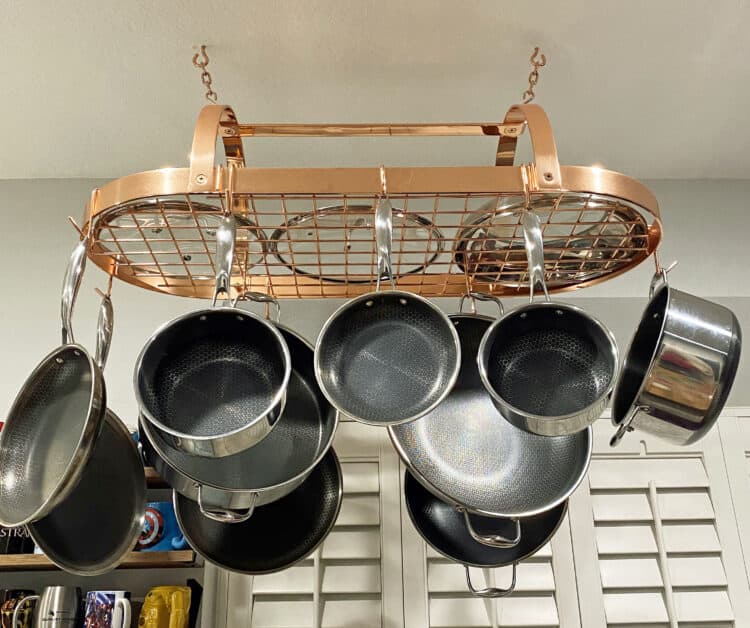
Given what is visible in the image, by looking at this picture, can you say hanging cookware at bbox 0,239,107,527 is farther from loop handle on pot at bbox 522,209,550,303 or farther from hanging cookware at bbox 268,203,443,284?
loop handle on pot at bbox 522,209,550,303

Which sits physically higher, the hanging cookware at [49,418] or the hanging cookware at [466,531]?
the hanging cookware at [49,418]

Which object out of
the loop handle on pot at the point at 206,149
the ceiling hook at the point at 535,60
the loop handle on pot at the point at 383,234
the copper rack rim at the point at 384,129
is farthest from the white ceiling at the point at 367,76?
the loop handle on pot at the point at 383,234

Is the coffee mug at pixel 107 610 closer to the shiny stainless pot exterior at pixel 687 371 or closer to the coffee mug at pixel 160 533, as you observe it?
the coffee mug at pixel 160 533

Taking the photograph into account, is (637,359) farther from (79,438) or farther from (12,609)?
(12,609)

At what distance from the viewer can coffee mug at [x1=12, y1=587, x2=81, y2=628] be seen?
4.61 ft

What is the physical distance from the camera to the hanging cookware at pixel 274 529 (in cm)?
128

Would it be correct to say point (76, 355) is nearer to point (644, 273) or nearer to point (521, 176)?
→ point (521, 176)

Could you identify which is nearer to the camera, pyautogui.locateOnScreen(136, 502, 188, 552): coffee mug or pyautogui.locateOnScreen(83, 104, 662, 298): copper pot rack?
pyautogui.locateOnScreen(83, 104, 662, 298): copper pot rack

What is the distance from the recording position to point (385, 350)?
1.05 metres

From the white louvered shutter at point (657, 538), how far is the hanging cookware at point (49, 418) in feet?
3.62

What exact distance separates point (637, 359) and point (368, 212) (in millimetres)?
504

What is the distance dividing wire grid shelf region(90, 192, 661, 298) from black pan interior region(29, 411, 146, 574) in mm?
297

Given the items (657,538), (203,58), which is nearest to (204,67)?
(203,58)

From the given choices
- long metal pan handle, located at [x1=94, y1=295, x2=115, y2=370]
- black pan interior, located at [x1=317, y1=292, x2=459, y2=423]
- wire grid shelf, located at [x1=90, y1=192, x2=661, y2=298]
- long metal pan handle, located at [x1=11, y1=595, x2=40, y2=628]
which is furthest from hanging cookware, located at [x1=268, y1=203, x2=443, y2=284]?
long metal pan handle, located at [x1=11, y1=595, x2=40, y2=628]
